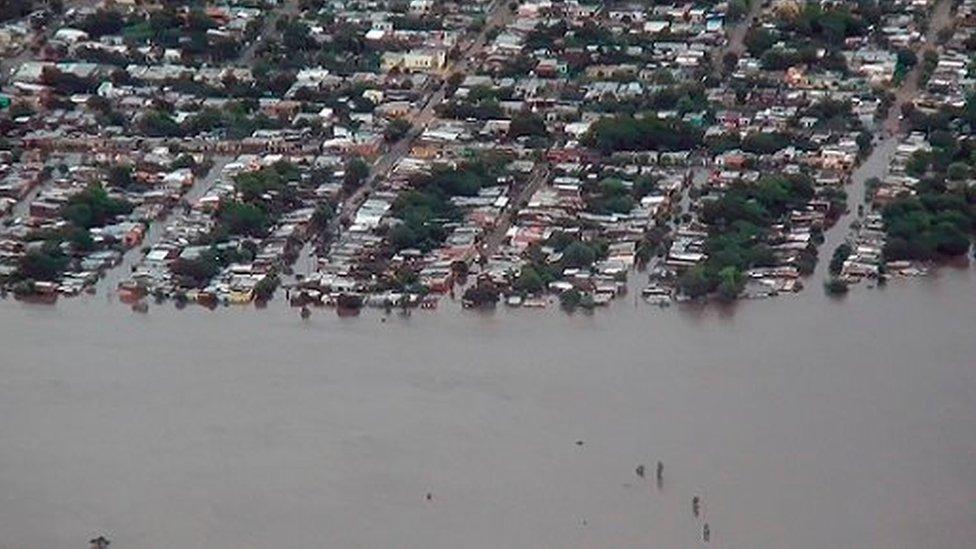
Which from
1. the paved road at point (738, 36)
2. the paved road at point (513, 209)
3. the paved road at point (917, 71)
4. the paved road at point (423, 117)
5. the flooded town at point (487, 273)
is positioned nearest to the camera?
the flooded town at point (487, 273)

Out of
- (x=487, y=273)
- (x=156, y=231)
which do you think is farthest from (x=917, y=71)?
(x=156, y=231)

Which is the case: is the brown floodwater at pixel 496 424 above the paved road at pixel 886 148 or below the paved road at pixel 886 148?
below

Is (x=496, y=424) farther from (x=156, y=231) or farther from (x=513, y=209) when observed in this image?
(x=156, y=231)

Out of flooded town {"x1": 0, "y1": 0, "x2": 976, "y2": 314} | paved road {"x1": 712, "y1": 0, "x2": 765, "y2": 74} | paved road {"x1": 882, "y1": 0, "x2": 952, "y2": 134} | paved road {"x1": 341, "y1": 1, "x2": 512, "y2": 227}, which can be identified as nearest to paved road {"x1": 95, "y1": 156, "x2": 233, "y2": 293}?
flooded town {"x1": 0, "y1": 0, "x2": 976, "y2": 314}

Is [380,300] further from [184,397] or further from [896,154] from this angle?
[896,154]

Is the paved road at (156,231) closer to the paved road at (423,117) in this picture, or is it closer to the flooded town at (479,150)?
the flooded town at (479,150)

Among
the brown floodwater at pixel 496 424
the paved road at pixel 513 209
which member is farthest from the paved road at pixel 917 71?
the brown floodwater at pixel 496 424
